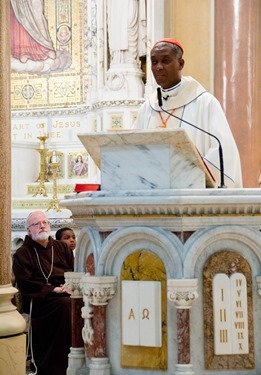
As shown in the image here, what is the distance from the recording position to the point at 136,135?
349 cm

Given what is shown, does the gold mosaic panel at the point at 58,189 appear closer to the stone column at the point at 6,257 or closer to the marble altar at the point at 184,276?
the stone column at the point at 6,257

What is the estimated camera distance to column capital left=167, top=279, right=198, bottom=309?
11.0 feet

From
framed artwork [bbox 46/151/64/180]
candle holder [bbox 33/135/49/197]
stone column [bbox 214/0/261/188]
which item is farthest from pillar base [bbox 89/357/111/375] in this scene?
framed artwork [bbox 46/151/64/180]

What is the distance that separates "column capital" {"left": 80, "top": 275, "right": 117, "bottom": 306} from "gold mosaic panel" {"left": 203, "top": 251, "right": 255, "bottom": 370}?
0.37m

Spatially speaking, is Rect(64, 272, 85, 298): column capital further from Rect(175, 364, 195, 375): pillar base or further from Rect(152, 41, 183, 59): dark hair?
Rect(152, 41, 183, 59): dark hair

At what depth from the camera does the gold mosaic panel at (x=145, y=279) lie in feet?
11.3

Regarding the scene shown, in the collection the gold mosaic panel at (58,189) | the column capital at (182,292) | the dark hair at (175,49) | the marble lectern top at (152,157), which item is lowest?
the column capital at (182,292)

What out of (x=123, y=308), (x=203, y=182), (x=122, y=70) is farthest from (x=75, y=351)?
(x=122, y=70)

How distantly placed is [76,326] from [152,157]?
861 millimetres

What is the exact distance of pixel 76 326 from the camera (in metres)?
3.85

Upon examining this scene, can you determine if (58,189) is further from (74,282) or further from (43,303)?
(74,282)

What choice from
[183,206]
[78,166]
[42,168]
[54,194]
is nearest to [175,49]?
[183,206]

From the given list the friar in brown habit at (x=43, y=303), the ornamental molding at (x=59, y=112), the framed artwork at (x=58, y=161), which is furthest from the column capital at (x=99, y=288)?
the framed artwork at (x=58, y=161)

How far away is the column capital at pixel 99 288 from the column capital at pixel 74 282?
0.26 metres
